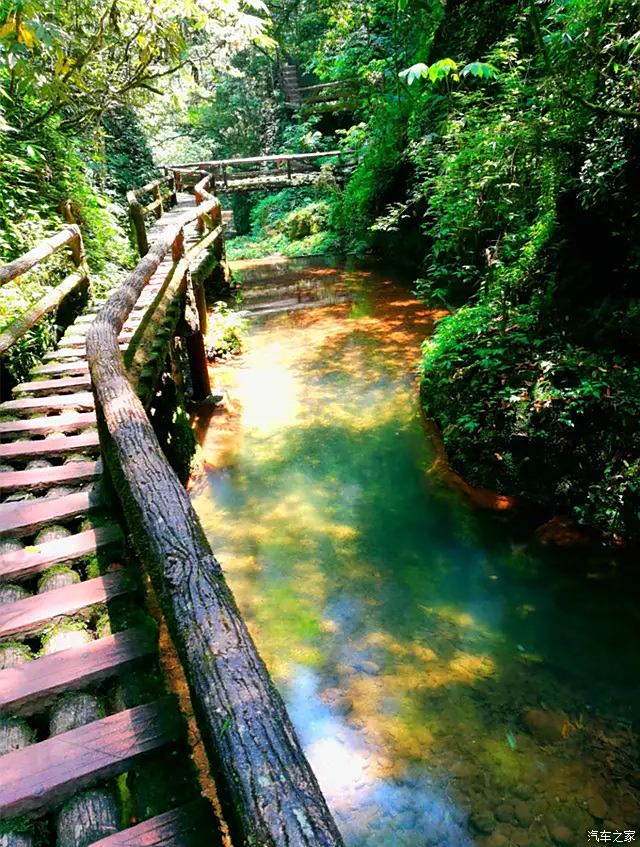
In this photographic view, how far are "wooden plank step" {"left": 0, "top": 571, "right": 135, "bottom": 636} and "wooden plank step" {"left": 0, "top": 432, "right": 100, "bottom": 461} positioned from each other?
160cm

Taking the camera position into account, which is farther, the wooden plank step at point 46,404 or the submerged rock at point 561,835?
the wooden plank step at point 46,404

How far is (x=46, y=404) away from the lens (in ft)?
16.8

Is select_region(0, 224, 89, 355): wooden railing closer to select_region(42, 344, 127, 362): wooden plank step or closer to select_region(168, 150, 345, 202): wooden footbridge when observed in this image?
select_region(42, 344, 127, 362): wooden plank step

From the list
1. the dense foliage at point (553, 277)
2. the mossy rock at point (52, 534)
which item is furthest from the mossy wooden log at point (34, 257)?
the dense foliage at point (553, 277)

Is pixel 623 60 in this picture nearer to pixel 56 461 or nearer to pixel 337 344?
pixel 337 344

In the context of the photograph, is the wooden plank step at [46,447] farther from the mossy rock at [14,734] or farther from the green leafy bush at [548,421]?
the green leafy bush at [548,421]

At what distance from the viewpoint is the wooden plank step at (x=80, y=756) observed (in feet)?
6.41

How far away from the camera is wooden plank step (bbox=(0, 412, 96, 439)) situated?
4.68 meters

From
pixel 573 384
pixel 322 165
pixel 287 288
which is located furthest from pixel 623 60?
pixel 322 165

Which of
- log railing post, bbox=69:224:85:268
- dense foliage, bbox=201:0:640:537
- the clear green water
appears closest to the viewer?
the clear green water

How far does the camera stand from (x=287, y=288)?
15344 millimetres

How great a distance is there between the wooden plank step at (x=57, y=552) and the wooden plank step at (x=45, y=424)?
158cm

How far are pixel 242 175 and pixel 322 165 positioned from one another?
379 cm

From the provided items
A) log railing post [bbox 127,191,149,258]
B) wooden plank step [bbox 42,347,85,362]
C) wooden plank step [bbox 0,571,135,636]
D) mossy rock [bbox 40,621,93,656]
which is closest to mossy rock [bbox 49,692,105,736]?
mossy rock [bbox 40,621,93,656]
